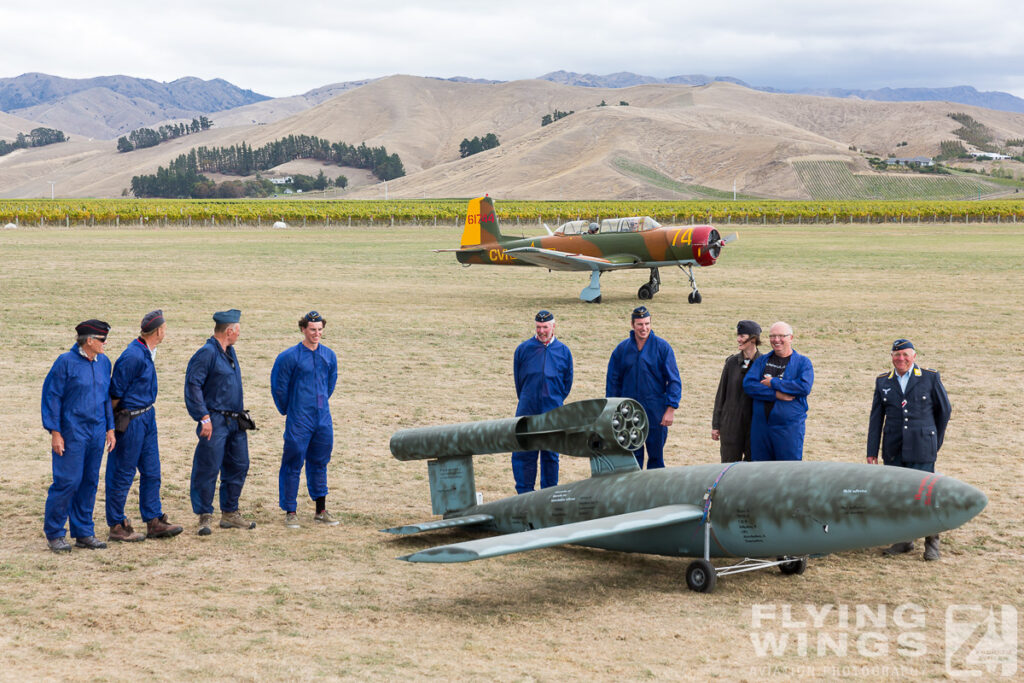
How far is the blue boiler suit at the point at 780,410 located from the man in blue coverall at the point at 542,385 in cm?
192

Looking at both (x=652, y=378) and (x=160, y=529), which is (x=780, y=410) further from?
(x=160, y=529)

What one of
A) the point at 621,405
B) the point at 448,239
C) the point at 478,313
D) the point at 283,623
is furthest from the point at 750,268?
the point at 283,623

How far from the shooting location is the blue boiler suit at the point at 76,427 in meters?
8.15

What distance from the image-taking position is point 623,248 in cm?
2925

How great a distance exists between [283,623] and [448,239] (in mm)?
56170

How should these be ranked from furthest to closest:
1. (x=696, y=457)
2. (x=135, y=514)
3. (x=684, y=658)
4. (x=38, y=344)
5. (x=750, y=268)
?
(x=750, y=268)
(x=38, y=344)
(x=696, y=457)
(x=135, y=514)
(x=684, y=658)

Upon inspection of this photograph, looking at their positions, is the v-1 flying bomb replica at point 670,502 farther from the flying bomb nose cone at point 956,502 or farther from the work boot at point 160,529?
the work boot at point 160,529

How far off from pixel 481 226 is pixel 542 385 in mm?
23454

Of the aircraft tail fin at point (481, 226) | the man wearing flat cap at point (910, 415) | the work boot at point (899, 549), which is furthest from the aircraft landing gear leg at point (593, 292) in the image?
the work boot at point (899, 549)

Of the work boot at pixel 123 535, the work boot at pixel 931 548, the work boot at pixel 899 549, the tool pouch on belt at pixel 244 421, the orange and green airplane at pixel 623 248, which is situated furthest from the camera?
the orange and green airplane at pixel 623 248

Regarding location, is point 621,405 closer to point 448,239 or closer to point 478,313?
point 478,313

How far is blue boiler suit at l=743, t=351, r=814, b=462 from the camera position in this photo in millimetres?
8664

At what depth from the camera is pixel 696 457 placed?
11484mm

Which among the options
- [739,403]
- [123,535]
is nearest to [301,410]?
[123,535]
